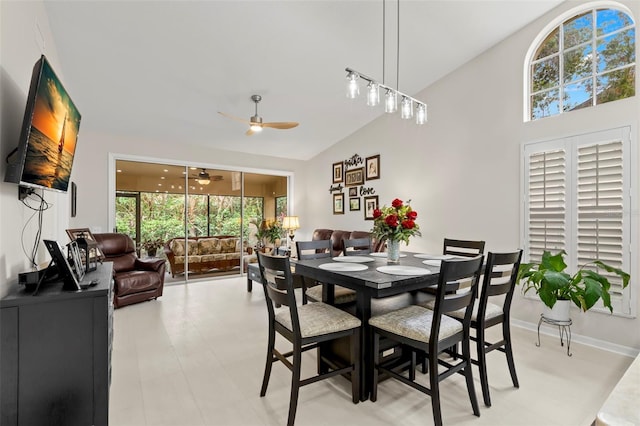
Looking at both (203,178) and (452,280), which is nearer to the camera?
(452,280)

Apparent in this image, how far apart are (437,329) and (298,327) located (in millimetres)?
808

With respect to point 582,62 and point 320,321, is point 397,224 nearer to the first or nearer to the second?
point 320,321

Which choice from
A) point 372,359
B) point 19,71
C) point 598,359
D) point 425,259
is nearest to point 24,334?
point 19,71

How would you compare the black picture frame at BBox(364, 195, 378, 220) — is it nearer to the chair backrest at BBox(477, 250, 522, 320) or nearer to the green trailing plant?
the green trailing plant

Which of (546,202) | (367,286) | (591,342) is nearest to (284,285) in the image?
(367,286)

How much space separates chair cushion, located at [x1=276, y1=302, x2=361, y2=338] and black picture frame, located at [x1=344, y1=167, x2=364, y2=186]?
12.8 feet

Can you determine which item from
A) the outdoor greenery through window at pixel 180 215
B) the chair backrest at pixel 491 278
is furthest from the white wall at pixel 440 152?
the chair backrest at pixel 491 278

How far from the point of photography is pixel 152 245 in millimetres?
5387

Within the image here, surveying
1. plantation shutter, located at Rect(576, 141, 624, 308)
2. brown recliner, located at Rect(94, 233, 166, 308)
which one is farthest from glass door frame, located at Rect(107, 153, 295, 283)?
plantation shutter, located at Rect(576, 141, 624, 308)

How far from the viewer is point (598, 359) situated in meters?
2.69

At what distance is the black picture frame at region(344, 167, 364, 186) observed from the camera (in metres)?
5.75

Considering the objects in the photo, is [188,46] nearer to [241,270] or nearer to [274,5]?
[274,5]

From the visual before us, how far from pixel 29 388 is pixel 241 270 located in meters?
4.83

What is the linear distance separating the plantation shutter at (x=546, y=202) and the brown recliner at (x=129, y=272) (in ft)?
15.9
